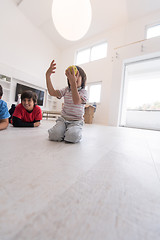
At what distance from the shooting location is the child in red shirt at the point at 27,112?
116 cm

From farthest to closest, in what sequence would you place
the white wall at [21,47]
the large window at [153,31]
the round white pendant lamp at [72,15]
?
the white wall at [21,47] → the large window at [153,31] → the round white pendant lamp at [72,15]

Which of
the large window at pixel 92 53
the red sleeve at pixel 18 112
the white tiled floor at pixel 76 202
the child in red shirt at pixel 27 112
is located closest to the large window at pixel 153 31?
the large window at pixel 92 53

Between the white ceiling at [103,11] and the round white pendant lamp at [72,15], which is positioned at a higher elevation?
the white ceiling at [103,11]

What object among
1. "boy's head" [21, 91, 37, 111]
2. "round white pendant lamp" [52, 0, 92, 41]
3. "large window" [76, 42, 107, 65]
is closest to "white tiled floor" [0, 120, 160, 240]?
"boy's head" [21, 91, 37, 111]

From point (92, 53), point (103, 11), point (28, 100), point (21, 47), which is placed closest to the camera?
point (28, 100)

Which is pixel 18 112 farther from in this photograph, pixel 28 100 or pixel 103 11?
pixel 103 11

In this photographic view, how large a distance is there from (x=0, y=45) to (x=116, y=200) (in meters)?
4.28

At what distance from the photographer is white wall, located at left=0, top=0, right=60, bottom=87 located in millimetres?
3258

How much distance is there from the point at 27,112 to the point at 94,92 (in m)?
3.20

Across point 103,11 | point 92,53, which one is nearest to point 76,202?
point 103,11

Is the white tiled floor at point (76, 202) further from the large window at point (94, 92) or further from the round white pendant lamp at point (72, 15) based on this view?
the large window at point (94, 92)

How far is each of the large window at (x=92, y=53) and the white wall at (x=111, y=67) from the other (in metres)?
0.16

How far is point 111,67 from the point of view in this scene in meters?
3.73

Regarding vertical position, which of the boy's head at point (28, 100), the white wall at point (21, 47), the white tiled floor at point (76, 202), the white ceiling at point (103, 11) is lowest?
the white tiled floor at point (76, 202)
